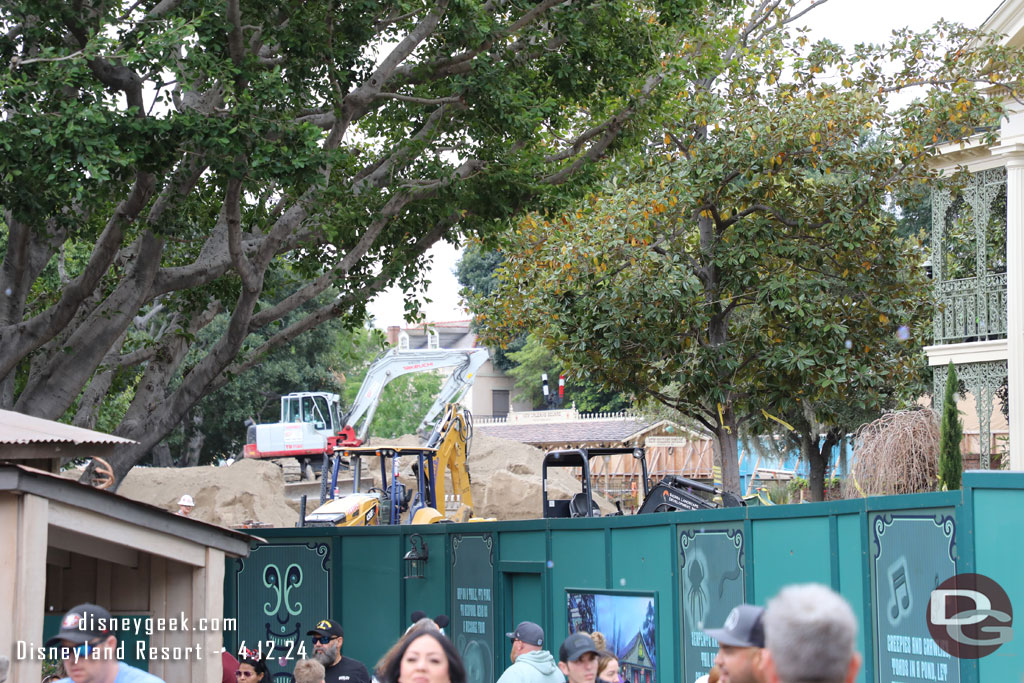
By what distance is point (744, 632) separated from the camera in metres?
3.77

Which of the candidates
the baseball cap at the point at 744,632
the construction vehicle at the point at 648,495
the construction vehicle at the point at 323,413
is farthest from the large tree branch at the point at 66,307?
the construction vehicle at the point at 323,413

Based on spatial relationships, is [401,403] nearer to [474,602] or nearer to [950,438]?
[950,438]

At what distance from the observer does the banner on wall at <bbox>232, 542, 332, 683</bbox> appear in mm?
17453

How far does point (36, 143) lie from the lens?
38.2ft

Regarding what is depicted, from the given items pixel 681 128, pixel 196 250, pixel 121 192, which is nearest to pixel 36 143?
pixel 121 192

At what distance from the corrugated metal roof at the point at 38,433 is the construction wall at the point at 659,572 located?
3.64m

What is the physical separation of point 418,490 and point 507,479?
1468 cm

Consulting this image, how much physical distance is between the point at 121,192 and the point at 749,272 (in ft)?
38.7

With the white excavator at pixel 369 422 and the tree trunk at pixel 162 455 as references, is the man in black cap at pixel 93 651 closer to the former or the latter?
the white excavator at pixel 369 422

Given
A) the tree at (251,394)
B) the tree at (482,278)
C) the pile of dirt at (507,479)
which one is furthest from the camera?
the tree at (482,278)

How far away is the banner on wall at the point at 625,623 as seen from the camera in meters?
12.1

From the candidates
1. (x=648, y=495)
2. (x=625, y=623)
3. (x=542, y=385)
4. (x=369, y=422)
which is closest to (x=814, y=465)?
(x=369, y=422)

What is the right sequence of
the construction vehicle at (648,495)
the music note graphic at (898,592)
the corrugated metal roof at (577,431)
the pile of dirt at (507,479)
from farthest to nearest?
the corrugated metal roof at (577,431) → the pile of dirt at (507,479) → the construction vehicle at (648,495) → the music note graphic at (898,592)

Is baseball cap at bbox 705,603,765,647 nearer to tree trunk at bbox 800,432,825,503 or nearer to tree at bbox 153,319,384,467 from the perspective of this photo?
tree trunk at bbox 800,432,825,503
